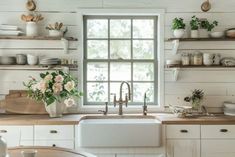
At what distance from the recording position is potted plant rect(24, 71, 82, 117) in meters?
3.72

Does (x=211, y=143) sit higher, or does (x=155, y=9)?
(x=155, y=9)

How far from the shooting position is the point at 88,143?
11.6 ft

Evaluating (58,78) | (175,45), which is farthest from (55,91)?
(175,45)

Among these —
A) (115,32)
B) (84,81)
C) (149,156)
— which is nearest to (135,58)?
(115,32)

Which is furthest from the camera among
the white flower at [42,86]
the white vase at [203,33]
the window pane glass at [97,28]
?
the window pane glass at [97,28]

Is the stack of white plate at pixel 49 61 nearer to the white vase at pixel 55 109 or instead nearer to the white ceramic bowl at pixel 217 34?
Result: the white vase at pixel 55 109

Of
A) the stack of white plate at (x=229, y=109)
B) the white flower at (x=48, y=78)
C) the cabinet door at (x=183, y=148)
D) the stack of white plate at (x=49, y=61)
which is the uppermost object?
the stack of white plate at (x=49, y=61)

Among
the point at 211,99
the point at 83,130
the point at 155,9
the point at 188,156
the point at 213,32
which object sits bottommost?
the point at 188,156

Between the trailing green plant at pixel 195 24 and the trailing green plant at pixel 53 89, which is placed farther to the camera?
the trailing green plant at pixel 195 24

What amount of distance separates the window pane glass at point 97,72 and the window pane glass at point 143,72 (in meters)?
0.36

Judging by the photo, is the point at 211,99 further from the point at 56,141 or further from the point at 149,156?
the point at 56,141

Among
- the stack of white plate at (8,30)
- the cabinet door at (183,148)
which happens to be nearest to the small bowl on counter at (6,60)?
the stack of white plate at (8,30)

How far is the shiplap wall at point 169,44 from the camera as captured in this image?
4.13 metres

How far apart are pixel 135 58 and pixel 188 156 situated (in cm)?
136
